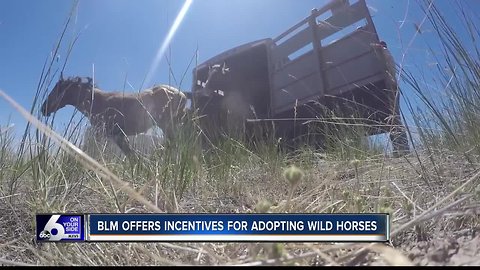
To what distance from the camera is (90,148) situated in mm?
1475

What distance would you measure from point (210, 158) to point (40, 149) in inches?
27.2

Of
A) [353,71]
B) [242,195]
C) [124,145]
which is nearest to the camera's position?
[242,195]

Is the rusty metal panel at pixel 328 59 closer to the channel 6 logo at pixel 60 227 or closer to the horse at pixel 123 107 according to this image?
the horse at pixel 123 107

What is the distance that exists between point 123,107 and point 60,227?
5.94 feet

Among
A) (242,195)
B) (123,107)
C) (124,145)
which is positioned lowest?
(242,195)

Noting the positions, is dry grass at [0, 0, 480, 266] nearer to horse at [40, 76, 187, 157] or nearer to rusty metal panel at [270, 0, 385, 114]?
horse at [40, 76, 187, 157]

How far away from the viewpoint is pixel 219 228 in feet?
2.11

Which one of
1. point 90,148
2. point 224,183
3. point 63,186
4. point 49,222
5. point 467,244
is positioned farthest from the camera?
point 90,148

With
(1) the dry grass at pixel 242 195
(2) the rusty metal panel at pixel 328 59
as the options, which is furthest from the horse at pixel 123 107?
(2) the rusty metal panel at pixel 328 59

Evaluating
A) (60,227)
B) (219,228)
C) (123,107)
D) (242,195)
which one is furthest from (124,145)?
(219,228)

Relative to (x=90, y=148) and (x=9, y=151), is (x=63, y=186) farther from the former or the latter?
(x=9, y=151)

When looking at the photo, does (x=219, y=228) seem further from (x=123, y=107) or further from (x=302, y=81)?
(x=302, y=81)

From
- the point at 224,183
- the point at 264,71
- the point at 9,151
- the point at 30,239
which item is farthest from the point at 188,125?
the point at 264,71

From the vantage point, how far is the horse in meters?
1.37
